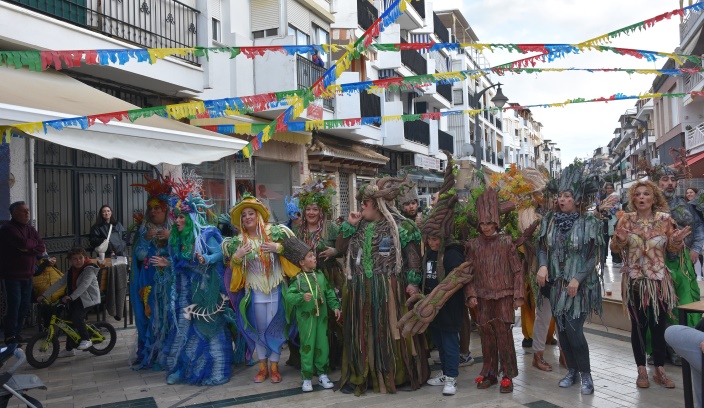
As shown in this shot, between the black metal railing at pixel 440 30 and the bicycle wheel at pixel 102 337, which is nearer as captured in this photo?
the bicycle wheel at pixel 102 337

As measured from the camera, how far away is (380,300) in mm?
5266

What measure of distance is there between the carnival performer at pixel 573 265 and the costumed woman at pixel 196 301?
3.00 m

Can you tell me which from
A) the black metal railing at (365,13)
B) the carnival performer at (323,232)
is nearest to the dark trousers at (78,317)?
the carnival performer at (323,232)

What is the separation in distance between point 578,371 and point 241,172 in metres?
11.3

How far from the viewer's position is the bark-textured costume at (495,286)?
5078 millimetres

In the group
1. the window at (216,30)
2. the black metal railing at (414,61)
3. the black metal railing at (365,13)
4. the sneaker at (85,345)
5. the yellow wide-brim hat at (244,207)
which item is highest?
the black metal railing at (365,13)

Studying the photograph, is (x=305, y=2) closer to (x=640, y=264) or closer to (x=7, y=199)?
(x=7, y=199)

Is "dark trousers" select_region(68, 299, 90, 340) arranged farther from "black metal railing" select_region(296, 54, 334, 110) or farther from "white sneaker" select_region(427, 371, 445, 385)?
"black metal railing" select_region(296, 54, 334, 110)

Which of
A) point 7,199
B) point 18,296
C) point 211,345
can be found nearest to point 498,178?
point 211,345

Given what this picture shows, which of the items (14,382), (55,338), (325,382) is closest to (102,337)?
(55,338)

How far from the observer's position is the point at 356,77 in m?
19.5

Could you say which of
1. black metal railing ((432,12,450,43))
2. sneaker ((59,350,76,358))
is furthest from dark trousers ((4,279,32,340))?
black metal railing ((432,12,450,43))

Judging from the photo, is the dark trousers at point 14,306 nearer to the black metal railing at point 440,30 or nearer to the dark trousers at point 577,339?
the dark trousers at point 577,339

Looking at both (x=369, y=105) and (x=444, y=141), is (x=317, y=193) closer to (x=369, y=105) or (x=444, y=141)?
(x=369, y=105)
